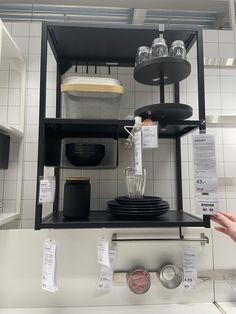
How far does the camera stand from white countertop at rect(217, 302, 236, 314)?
1146 millimetres

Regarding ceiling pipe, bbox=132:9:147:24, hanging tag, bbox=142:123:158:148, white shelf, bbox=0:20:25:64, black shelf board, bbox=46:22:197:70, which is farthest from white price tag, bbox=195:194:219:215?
ceiling pipe, bbox=132:9:147:24

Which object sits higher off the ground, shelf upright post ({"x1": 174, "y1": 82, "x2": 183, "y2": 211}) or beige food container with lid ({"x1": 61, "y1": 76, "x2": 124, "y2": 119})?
beige food container with lid ({"x1": 61, "y1": 76, "x2": 124, "y2": 119})

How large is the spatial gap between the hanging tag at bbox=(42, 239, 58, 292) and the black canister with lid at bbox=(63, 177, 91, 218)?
0.15 metres

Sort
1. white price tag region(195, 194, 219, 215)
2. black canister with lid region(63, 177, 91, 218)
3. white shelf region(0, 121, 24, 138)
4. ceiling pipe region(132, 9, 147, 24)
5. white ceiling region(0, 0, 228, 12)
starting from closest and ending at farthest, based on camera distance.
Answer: white price tag region(195, 194, 219, 215) → black canister with lid region(63, 177, 91, 218) → white shelf region(0, 121, 24, 138) → white ceiling region(0, 0, 228, 12) → ceiling pipe region(132, 9, 147, 24)

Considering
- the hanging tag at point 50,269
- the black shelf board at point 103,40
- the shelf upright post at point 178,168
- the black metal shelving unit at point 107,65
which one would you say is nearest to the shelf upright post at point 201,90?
the black metal shelving unit at point 107,65

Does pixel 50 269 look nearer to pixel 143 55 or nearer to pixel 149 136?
pixel 149 136

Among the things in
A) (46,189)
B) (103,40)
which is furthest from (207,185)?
(103,40)

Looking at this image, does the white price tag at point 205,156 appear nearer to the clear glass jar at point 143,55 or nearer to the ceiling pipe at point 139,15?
the clear glass jar at point 143,55

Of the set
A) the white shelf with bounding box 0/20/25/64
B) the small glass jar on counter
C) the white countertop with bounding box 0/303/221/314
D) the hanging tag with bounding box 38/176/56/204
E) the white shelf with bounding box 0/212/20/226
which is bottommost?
the white countertop with bounding box 0/303/221/314

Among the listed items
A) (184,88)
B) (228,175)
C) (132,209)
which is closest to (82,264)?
(132,209)

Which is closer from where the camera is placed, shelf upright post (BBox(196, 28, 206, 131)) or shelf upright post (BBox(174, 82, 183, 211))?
shelf upright post (BBox(196, 28, 206, 131))

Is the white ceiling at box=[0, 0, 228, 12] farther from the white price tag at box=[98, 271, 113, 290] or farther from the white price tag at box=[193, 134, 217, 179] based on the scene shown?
the white price tag at box=[98, 271, 113, 290]

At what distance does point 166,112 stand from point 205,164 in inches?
10.5

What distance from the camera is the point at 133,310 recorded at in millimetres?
1162
